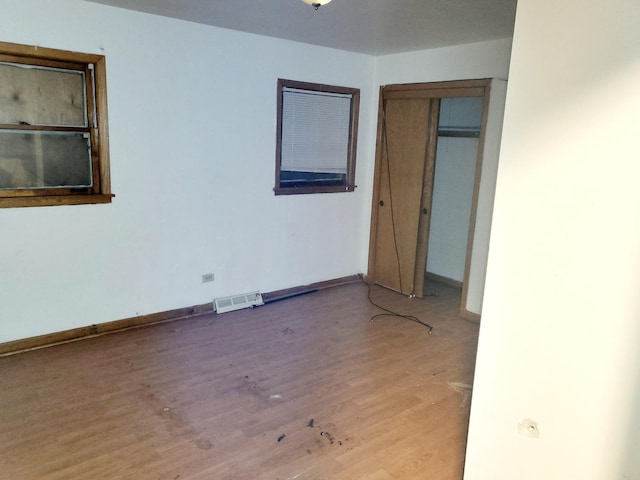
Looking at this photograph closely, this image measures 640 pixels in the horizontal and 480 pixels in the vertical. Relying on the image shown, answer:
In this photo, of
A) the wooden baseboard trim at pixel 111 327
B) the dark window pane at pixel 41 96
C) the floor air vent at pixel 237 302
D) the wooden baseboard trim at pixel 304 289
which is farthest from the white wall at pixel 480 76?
the dark window pane at pixel 41 96

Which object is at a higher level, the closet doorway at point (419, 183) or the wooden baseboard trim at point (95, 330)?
the closet doorway at point (419, 183)

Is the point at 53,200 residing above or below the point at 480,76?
below

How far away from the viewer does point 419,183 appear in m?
4.95

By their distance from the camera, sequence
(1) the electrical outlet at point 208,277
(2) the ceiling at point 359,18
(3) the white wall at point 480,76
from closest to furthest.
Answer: (2) the ceiling at point 359,18, (3) the white wall at point 480,76, (1) the electrical outlet at point 208,277

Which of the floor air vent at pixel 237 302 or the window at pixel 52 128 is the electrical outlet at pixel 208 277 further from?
the window at pixel 52 128

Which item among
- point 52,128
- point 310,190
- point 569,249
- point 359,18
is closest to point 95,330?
point 52,128

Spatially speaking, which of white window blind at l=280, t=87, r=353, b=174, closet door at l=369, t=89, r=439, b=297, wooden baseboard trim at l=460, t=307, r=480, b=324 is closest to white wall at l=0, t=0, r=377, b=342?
white window blind at l=280, t=87, r=353, b=174

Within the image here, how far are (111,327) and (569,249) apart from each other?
355 cm

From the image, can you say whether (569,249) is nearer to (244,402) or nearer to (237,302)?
(244,402)

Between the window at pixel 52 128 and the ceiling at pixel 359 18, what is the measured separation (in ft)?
1.85

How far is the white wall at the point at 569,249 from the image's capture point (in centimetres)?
133

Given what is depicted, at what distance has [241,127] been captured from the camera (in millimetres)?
4363

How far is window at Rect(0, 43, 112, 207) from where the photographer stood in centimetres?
332

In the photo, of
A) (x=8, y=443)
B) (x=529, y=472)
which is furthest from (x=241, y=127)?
(x=529, y=472)
